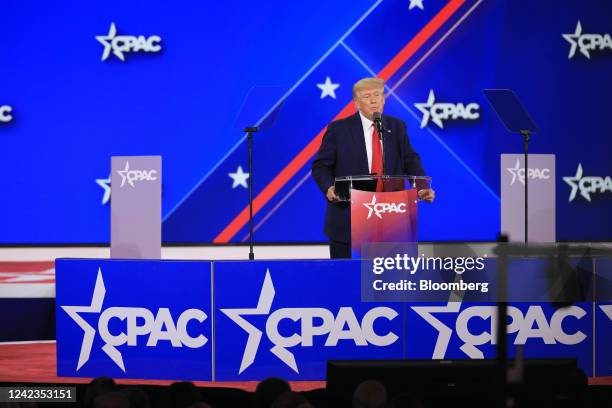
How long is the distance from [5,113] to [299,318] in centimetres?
551

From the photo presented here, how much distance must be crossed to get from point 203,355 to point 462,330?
4.14 feet

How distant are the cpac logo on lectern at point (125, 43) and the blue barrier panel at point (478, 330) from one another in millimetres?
5182

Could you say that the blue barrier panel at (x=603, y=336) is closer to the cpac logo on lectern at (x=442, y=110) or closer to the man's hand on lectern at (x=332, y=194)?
the man's hand on lectern at (x=332, y=194)

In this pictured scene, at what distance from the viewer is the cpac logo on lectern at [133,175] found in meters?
6.18

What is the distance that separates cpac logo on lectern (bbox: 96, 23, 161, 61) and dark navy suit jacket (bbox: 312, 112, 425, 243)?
3930mm

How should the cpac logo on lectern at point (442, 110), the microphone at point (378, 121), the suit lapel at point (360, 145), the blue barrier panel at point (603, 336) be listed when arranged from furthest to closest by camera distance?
1. the cpac logo on lectern at point (442, 110)
2. the suit lapel at point (360, 145)
3. the microphone at point (378, 121)
4. the blue barrier panel at point (603, 336)

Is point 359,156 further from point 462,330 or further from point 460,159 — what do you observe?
point 460,159

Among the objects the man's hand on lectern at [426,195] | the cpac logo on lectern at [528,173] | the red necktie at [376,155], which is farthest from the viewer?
the cpac logo on lectern at [528,173]

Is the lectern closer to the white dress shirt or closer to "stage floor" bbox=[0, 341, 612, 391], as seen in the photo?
the white dress shirt
